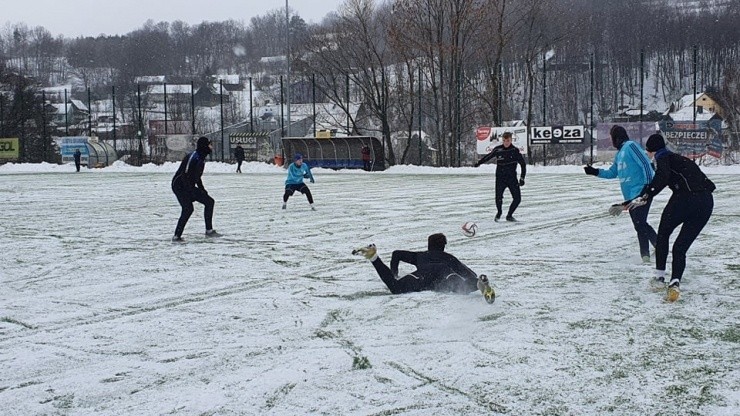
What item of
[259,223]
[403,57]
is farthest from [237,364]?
[403,57]

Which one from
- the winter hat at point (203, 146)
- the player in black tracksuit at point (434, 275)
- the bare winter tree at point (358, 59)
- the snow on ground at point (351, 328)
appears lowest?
the snow on ground at point (351, 328)

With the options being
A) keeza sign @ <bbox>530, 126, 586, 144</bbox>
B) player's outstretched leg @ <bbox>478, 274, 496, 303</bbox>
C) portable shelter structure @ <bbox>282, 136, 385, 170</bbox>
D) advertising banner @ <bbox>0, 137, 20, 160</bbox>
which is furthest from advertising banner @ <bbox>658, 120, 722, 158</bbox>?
advertising banner @ <bbox>0, 137, 20, 160</bbox>

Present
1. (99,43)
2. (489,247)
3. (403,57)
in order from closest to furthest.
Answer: (489,247) → (403,57) → (99,43)

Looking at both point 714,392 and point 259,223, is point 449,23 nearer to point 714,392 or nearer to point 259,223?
point 259,223

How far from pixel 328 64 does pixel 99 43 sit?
369ft

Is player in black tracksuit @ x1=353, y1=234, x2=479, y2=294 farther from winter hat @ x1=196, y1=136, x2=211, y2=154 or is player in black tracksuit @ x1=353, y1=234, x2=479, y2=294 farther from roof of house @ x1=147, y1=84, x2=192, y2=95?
roof of house @ x1=147, y1=84, x2=192, y2=95

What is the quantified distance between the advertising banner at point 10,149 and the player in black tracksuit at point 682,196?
49.9 m

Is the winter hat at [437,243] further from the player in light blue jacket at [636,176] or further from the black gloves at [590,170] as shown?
the player in light blue jacket at [636,176]

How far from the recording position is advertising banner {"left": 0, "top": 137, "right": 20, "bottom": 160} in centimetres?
4975

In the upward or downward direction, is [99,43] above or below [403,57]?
above

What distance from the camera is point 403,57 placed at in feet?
150

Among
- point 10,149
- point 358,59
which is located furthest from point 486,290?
point 10,149

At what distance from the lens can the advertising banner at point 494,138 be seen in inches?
1438

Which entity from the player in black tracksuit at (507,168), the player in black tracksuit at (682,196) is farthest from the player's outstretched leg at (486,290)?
the player in black tracksuit at (507,168)
